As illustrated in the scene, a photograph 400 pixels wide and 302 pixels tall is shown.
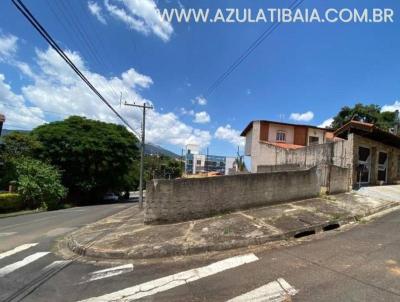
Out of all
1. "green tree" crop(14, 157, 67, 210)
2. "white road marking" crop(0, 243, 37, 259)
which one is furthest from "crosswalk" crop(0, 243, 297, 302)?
"green tree" crop(14, 157, 67, 210)

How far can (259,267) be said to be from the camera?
5629 mm

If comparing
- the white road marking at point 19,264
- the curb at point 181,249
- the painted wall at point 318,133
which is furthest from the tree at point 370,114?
the white road marking at point 19,264

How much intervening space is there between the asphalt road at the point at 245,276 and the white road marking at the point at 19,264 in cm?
2

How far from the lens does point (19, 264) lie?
709cm

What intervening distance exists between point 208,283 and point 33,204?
77.9 feet

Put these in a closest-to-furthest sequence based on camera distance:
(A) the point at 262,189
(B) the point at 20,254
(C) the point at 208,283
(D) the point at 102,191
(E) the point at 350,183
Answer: (C) the point at 208,283, (B) the point at 20,254, (A) the point at 262,189, (E) the point at 350,183, (D) the point at 102,191

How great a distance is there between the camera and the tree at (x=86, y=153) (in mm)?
28406

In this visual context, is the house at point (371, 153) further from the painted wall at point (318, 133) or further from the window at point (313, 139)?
the painted wall at point (318, 133)

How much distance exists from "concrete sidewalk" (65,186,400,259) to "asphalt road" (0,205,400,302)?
46 centimetres

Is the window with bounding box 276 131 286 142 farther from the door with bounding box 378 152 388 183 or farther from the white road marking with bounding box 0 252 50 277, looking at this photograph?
the white road marking with bounding box 0 252 50 277

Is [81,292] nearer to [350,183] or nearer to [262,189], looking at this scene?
[262,189]

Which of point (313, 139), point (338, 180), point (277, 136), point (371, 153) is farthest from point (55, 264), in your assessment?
point (313, 139)

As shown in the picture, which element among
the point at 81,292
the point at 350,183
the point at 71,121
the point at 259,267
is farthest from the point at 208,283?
the point at 71,121

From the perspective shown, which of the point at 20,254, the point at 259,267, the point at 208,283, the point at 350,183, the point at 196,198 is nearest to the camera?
the point at 208,283
